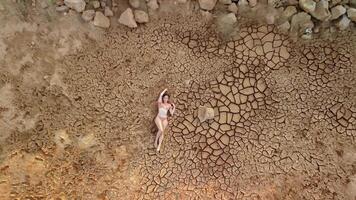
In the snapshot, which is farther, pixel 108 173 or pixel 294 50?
pixel 294 50

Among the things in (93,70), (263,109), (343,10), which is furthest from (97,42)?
(343,10)

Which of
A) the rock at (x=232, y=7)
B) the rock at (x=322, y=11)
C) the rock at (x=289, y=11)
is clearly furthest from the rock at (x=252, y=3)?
the rock at (x=322, y=11)

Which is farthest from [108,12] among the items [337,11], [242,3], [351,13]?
[351,13]

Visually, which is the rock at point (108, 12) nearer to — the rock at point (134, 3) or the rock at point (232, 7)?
the rock at point (134, 3)

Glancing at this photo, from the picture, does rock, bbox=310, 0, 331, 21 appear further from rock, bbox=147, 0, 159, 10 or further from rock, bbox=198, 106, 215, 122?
rock, bbox=147, 0, 159, 10

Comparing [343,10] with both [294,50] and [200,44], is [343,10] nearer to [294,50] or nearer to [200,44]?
[294,50]

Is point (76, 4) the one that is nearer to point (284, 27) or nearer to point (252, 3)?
point (252, 3)

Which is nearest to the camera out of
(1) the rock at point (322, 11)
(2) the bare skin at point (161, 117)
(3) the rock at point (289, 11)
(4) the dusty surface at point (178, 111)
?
(4) the dusty surface at point (178, 111)

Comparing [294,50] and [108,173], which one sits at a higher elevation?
[294,50]
